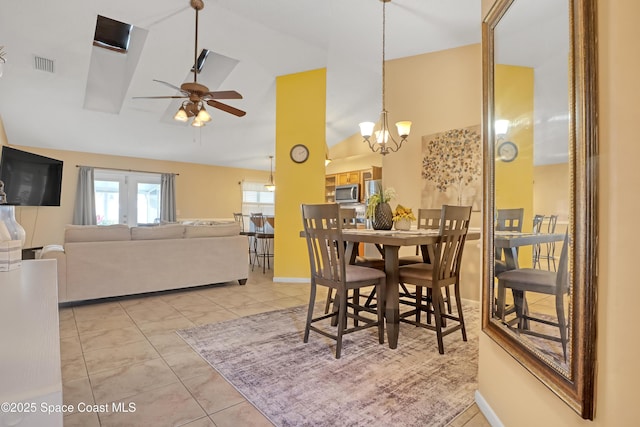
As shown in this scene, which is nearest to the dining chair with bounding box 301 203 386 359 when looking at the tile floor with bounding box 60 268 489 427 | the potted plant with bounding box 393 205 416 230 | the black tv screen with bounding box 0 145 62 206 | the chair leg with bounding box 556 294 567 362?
the potted plant with bounding box 393 205 416 230

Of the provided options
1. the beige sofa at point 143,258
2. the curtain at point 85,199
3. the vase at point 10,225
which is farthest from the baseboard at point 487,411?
the curtain at point 85,199

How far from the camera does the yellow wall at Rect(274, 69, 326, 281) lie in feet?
15.3

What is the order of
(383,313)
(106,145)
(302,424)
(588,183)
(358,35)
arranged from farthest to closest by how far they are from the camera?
(106,145), (358,35), (383,313), (302,424), (588,183)

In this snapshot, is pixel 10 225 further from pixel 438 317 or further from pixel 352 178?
pixel 352 178

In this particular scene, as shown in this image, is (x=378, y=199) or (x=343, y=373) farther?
(x=378, y=199)

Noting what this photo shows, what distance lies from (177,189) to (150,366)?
7063 mm

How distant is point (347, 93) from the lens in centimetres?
581

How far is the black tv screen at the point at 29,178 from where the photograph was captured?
13.7 ft

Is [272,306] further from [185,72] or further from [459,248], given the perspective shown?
[185,72]

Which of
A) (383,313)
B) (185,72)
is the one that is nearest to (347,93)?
(185,72)

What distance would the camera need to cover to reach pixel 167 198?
8.10 m

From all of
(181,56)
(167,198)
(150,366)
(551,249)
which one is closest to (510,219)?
(551,249)

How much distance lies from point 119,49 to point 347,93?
138 inches

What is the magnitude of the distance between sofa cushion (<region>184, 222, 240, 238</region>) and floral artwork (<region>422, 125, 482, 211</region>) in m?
2.49
